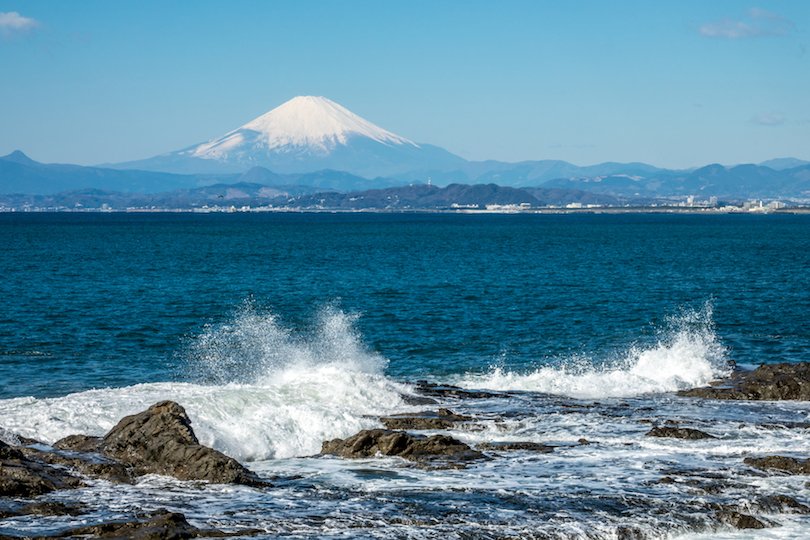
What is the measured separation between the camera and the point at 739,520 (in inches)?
755

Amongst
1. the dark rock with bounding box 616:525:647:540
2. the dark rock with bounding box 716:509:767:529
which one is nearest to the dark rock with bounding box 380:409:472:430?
the dark rock with bounding box 616:525:647:540

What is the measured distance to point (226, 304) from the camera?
60594 millimetres

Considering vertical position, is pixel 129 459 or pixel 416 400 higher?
pixel 129 459

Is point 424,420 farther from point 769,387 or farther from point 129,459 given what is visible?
point 769,387

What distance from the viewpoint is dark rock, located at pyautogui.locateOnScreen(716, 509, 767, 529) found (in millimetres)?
19047

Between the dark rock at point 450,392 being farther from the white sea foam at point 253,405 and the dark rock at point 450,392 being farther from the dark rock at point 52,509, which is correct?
the dark rock at point 52,509

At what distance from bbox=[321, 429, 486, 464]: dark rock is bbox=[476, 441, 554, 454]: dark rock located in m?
0.61

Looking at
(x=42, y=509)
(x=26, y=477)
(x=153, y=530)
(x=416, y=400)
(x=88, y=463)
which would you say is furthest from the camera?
(x=416, y=400)

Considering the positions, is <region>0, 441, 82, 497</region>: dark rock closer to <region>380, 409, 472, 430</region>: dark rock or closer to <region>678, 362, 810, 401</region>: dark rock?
<region>380, 409, 472, 430</region>: dark rock

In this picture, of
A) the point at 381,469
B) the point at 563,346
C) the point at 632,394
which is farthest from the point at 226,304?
the point at 381,469

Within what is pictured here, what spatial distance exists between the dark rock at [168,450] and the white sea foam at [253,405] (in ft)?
7.93

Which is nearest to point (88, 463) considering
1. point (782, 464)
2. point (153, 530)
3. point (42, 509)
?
point (42, 509)

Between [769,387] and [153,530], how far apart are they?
21.2 metres

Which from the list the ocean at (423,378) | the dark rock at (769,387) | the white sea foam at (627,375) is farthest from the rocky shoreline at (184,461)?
the white sea foam at (627,375)
